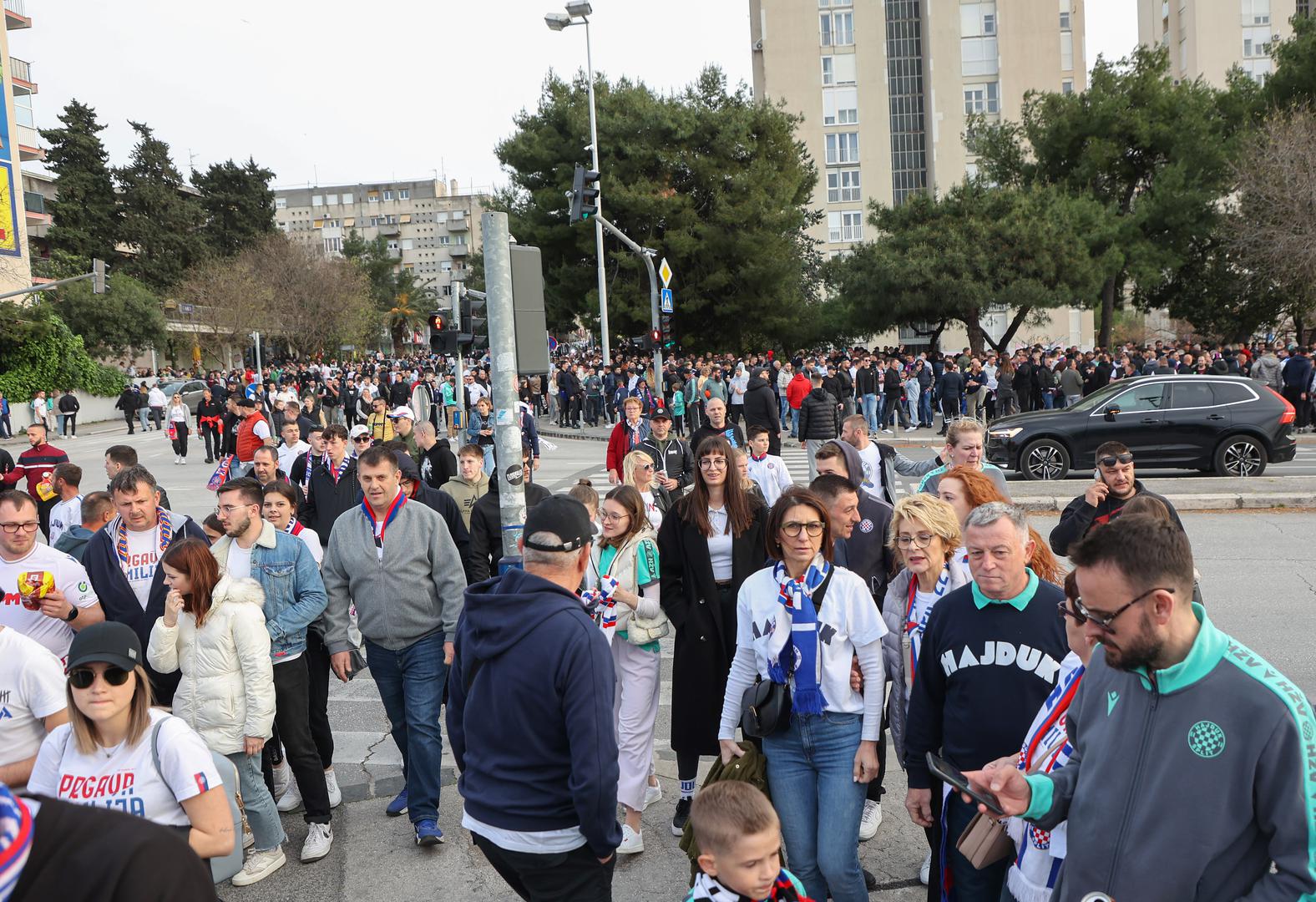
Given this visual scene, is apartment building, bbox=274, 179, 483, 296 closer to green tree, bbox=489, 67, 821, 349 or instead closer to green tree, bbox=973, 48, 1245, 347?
green tree, bbox=489, 67, 821, 349

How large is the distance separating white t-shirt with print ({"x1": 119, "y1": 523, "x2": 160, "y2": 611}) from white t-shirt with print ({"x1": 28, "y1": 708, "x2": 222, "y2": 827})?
8.43ft

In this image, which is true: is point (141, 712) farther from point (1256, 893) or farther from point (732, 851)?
point (1256, 893)

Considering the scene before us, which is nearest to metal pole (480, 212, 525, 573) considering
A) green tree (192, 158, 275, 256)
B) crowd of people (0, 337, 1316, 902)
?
crowd of people (0, 337, 1316, 902)

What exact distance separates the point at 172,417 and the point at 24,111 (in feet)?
138

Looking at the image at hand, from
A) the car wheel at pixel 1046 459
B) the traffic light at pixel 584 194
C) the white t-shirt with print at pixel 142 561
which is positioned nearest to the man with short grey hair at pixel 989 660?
the white t-shirt with print at pixel 142 561

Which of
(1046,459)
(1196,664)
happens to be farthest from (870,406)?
(1196,664)

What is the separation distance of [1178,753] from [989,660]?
4.25ft

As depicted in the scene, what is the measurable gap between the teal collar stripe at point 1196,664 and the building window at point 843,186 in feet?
234

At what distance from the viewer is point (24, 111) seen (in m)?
55.5

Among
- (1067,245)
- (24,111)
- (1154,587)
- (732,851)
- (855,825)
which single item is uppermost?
(24,111)

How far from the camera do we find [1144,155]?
42.2 metres

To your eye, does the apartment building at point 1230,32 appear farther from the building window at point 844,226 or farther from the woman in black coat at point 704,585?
the woman in black coat at point 704,585

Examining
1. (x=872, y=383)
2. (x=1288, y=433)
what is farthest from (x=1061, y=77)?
(x=1288, y=433)

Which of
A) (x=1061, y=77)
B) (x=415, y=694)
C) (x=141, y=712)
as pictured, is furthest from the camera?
(x=1061, y=77)
